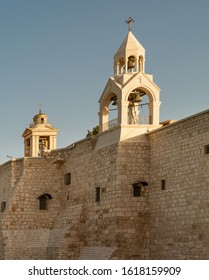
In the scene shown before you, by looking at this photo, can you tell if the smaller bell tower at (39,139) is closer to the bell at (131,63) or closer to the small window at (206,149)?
the bell at (131,63)

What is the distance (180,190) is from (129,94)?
528cm

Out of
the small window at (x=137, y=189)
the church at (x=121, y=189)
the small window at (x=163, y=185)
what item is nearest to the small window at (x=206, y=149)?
the church at (x=121, y=189)

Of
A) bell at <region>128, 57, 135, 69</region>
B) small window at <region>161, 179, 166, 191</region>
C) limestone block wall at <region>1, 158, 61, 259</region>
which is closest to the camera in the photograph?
small window at <region>161, 179, 166, 191</region>

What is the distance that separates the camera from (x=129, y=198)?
21.5 m

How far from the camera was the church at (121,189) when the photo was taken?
1908cm

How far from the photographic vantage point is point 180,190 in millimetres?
19469

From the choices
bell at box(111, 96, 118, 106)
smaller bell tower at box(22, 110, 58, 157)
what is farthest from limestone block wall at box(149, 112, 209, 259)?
smaller bell tower at box(22, 110, 58, 157)

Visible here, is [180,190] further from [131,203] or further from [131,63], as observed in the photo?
[131,63]

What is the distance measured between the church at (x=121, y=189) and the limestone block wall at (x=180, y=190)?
0.03m

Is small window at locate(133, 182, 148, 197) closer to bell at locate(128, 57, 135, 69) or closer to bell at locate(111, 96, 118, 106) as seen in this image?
bell at locate(111, 96, 118, 106)

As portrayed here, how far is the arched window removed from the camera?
27375 mm

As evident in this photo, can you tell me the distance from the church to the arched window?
47 mm

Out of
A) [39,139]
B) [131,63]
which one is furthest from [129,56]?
[39,139]

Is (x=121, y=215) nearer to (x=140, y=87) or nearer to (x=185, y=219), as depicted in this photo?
(x=185, y=219)
